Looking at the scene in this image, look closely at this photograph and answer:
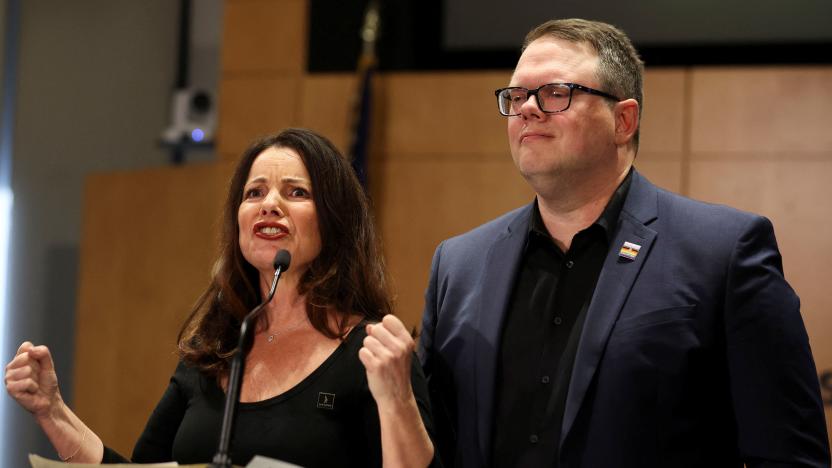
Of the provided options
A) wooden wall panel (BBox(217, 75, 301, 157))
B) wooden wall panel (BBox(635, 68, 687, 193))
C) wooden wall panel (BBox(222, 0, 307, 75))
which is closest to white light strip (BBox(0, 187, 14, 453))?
wooden wall panel (BBox(217, 75, 301, 157))

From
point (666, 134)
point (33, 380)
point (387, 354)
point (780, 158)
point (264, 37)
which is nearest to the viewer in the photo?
point (387, 354)

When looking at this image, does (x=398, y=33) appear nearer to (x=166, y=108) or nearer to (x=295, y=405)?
(x=166, y=108)

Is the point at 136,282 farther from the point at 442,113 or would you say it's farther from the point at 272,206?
the point at 272,206

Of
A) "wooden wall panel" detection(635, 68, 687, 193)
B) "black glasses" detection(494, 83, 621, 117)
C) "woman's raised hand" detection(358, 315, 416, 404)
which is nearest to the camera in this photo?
"woman's raised hand" detection(358, 315, 416, 404)

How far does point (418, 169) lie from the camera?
5195mm

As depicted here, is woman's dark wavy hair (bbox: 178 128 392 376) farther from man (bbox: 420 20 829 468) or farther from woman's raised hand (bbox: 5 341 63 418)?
woman's raised hand (bbox: 5 341 63 418)

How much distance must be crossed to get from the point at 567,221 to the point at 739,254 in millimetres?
396

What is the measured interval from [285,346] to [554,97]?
0.83m

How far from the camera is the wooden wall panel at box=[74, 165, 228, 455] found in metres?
5.55

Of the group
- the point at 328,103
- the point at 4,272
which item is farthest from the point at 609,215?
the point at 4,272

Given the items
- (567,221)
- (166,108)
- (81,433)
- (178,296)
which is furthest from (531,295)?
(166,108)

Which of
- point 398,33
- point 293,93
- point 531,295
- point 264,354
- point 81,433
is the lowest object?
point 81,433

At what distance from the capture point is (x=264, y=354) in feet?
7.38

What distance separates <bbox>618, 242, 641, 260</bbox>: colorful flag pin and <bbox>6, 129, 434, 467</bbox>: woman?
1.69ft
